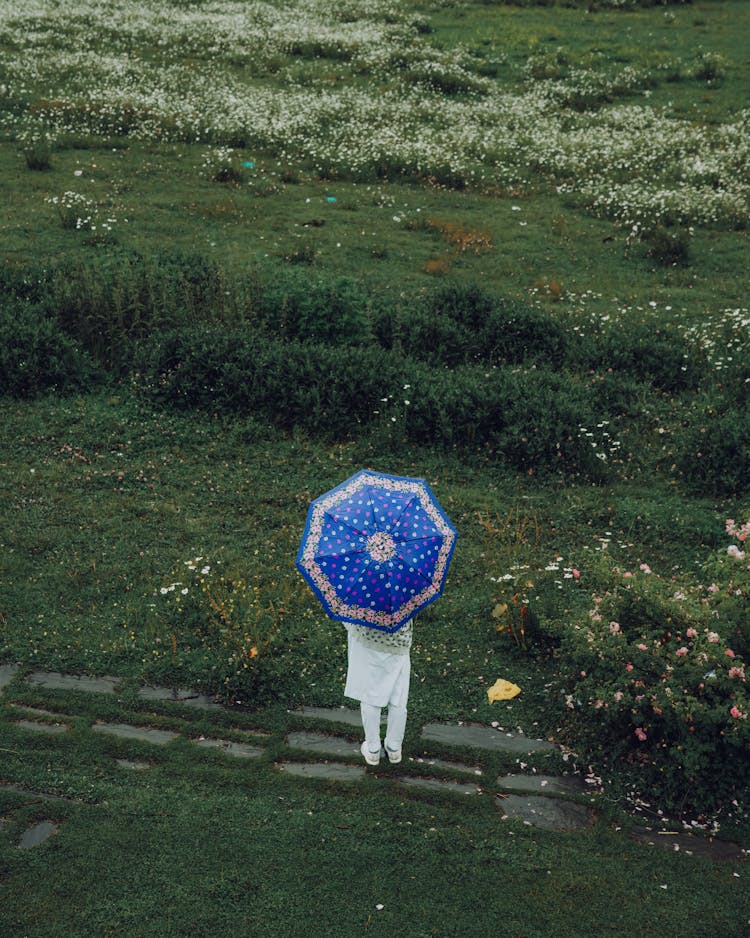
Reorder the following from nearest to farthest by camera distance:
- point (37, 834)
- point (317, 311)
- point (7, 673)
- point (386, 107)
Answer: point (37, 834) → point (7, 673) → point (317, 311) → point (386, 107)

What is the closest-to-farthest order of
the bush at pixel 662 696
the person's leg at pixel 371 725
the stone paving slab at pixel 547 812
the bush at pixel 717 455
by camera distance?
the stone paving slab at pixel 547 812, the bush at pixel 662 696, the person's leg at pixel 371 725, the bush at pixel 717 455

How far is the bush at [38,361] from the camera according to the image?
1108 centimetres

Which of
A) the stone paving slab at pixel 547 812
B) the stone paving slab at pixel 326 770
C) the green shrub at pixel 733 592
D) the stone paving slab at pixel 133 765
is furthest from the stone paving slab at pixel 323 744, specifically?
the green shrub at pixel 733 592

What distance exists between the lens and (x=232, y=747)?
6.51 meters

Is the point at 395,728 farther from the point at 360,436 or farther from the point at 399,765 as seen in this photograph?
the point at 360,436

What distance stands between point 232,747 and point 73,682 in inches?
55.1

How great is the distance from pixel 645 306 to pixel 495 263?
260 cm

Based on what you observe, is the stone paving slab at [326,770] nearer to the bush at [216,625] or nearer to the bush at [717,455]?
the bush at [216,625]

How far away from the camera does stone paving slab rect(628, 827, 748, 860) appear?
5652mm

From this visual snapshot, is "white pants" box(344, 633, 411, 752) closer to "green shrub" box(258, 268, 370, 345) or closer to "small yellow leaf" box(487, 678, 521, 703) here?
"small yellow leaf" box(487, 678, 521, 703)

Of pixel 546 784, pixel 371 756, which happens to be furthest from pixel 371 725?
pixel 546 784

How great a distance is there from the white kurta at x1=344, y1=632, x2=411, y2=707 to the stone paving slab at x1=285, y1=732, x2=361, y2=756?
1.94 feet

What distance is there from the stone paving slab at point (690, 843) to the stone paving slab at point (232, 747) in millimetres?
2441

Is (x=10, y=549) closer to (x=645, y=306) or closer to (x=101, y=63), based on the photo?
(x=645, y=306)
